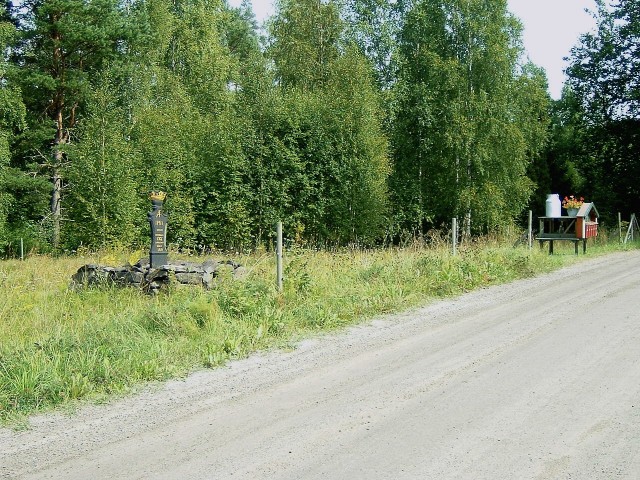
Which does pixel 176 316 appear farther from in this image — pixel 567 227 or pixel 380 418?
pixel 567 227

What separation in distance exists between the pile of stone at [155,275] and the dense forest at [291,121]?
10.2 m

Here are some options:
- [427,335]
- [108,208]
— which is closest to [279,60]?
[108,208]

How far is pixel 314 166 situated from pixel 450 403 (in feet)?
69.0

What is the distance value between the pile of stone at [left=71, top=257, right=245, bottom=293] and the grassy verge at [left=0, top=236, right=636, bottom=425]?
0.34 m

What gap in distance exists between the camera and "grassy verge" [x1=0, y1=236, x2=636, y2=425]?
6109 millimetres

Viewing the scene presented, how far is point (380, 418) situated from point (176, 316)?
4.06 metres

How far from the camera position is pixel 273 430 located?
4867mm

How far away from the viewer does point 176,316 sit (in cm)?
834

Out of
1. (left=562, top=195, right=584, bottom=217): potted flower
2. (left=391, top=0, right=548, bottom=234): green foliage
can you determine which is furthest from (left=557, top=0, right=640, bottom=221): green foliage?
(left=562, top=195, right=584, bottom=217): potted flower

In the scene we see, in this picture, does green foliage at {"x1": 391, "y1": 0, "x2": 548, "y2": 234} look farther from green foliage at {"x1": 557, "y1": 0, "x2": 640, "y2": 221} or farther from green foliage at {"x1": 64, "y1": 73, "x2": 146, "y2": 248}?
green foliage at {"x1": 64, "y1": 73, "x2": 146, "y2": 248}

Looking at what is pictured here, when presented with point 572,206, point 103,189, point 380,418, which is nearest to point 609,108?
point 572,206

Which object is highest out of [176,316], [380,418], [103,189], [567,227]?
[103,189]

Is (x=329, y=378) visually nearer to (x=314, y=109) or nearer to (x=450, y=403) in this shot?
(x=450, y=403)

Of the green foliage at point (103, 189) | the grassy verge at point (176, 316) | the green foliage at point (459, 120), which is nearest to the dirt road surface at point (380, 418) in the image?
the grassy verge at point (176, 316)
